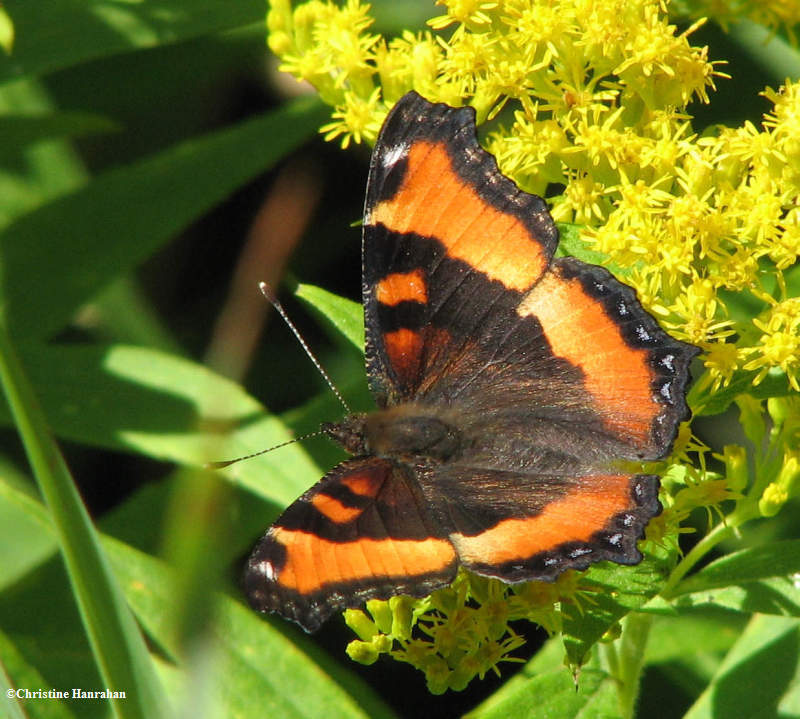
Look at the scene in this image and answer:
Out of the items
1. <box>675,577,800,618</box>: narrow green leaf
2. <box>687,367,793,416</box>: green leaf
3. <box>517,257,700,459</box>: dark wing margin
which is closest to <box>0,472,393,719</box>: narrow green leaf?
<box>675,577,800,618</box>: narrow green leaf

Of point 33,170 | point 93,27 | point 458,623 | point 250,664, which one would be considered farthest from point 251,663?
point 33,170

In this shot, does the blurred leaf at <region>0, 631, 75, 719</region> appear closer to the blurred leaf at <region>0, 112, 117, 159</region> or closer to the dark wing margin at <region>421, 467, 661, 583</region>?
the dark wing margin at <region>421, 467, 661, 583</region>

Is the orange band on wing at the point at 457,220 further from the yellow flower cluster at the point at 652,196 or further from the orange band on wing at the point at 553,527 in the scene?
the orange band on wing at the point at 553,527

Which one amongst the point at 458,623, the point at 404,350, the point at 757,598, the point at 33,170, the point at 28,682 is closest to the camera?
the point at 458,623

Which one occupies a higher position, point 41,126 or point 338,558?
point 338,558

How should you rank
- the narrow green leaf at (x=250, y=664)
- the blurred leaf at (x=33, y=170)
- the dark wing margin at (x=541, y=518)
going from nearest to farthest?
the dark wing margin at (x=541, y=518) < the narrow green leaf at (x=250, y=664) < the blurred leaf at (x=33, y=170)

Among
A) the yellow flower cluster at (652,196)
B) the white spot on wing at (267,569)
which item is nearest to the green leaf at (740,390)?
the yellow flower cluster at (652,196)

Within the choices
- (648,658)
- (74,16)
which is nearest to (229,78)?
(74,16)

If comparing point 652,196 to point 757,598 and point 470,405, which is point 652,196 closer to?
point 470,405
